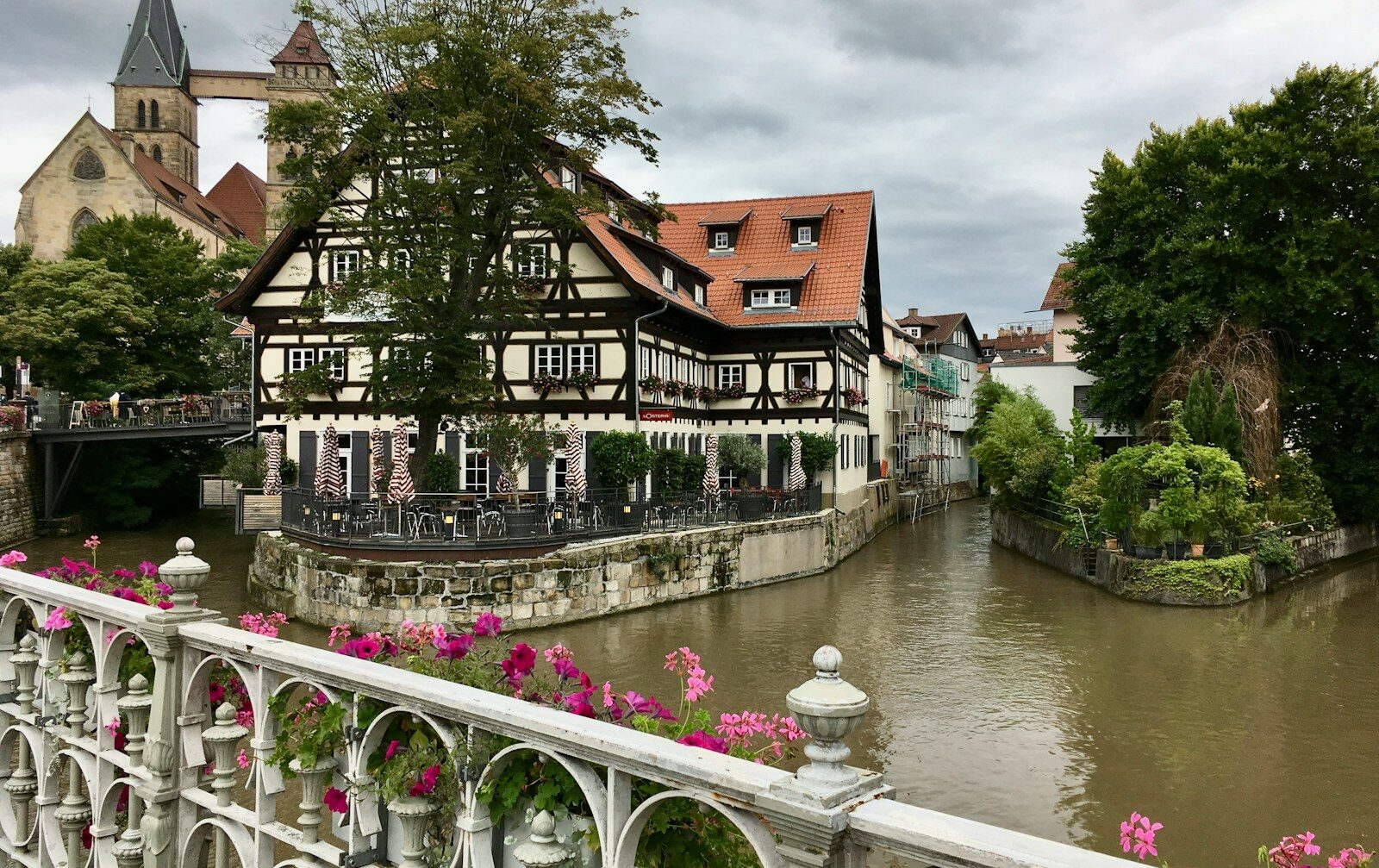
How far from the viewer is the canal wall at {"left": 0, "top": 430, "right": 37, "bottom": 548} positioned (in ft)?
99.0

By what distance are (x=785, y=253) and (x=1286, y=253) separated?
14.8m

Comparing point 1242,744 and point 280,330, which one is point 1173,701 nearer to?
point 1242,744

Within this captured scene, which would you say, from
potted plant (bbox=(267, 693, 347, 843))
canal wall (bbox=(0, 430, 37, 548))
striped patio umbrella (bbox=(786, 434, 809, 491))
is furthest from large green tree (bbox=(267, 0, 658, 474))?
potted plant (bbox=(267, 693, 347, 843))

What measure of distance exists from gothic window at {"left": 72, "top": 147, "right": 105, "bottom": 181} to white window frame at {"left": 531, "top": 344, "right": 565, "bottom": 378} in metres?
44.3

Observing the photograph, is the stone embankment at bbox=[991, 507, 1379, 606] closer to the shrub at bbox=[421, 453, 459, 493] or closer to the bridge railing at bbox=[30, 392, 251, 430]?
the shrub at bbox=[421, 453, 459, 493]

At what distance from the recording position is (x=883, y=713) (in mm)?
13242

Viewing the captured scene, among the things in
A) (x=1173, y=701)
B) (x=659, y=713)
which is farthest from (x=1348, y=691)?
(x=659, y=713)

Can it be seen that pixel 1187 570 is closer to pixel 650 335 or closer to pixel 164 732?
pixel 650 335

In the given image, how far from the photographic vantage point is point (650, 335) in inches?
1070

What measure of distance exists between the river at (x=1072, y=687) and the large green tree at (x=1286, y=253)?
6.29 meters

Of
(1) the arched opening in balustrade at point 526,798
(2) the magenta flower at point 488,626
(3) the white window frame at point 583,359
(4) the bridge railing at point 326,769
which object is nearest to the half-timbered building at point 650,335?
(3) the white window frame at point 583,359

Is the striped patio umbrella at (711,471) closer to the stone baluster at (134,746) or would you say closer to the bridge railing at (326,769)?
the bridge railing at (326,769)

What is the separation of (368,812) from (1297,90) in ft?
113

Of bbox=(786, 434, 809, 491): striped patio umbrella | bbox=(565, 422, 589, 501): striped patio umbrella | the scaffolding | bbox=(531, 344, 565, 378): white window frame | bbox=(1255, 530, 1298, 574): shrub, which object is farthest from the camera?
the scaffolding
